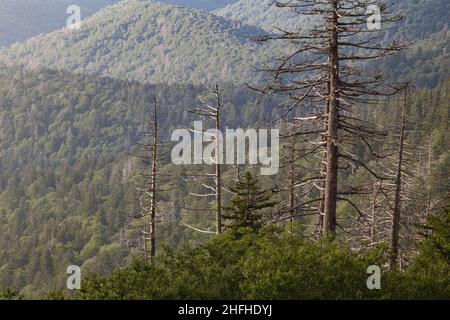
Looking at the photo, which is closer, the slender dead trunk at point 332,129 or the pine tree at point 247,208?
the slender dead trunk at point 332,129

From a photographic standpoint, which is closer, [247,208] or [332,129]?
[332,129]

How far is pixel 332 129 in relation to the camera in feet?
48.2

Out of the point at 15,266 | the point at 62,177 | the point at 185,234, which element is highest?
the point at 62,177

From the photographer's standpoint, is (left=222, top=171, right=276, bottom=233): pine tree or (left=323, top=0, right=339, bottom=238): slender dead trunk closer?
(left=323, top=0, right=339, bottom=238): slender dead trunk

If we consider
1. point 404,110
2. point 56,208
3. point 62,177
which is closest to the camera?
point 404,110

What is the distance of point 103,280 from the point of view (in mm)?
11062

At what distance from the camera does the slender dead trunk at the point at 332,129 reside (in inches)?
563

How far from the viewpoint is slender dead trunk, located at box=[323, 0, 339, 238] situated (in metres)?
14.3

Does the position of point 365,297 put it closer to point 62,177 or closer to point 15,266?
point 15,266

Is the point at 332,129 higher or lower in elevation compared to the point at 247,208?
higher
